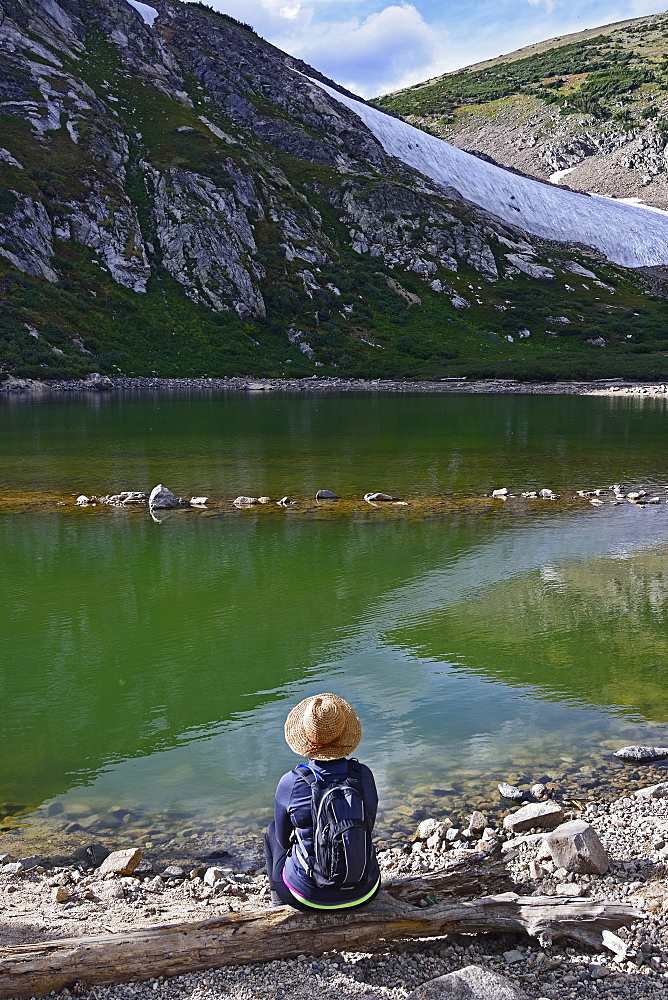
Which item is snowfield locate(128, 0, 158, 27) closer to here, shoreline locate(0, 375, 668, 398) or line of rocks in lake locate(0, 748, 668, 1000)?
shoreline locate(0, 375, 668, 398)

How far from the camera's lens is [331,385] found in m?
102

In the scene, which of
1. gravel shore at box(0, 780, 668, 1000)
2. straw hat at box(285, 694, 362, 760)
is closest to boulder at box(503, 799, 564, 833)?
gravel shore at box(0, 780, 668, 1000)

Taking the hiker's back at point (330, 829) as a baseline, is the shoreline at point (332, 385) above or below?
above

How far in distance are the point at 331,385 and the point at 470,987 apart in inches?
3867

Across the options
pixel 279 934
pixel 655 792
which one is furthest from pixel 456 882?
pixel 655 792

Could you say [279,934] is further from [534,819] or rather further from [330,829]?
[534,819]

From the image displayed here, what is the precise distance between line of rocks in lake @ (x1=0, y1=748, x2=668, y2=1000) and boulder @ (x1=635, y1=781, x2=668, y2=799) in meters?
0.01

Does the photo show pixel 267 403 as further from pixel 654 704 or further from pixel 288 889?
pixel 288 889

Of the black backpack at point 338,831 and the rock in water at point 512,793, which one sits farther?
the rock in water at point 512,793

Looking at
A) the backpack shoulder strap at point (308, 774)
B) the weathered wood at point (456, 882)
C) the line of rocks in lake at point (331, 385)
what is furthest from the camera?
the line of rocks in lake at point (331, 385)

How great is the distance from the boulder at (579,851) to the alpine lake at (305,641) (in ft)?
4.06

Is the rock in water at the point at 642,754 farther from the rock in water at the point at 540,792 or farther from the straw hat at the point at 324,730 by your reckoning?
the straw hat at the point at 324,730

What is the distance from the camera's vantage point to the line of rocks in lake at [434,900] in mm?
5512

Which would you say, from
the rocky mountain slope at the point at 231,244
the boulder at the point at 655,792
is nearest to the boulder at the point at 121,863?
the boulder at the point at 655,792
